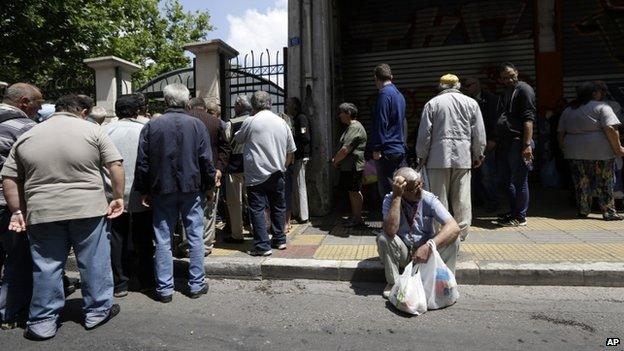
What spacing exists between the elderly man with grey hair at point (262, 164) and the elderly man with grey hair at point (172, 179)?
0.79 m

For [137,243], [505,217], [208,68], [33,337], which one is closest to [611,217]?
[505,217]

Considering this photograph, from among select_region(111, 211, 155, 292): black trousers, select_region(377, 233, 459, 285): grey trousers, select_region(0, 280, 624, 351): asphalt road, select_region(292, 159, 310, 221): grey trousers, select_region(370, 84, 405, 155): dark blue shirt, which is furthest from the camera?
select_region(292, 159, 310, 221): grey trousers

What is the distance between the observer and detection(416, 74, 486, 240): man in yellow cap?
16.5ft

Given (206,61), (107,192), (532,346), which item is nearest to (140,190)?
(107,192)

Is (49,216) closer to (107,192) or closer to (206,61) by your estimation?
(107,192)

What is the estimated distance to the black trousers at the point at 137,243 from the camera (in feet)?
14.4

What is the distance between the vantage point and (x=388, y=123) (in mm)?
5484

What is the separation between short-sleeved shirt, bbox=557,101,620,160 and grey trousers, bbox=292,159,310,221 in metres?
3.68

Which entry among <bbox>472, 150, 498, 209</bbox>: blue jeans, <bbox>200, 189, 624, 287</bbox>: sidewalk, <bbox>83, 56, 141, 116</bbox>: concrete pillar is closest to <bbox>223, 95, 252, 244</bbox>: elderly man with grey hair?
<bbox>200, 189, 624, 287</bbox>: sidewalk

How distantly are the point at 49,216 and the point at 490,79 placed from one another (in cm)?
837

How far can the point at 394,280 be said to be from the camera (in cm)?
412

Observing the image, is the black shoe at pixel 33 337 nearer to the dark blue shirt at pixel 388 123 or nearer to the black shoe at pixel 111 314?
the black shoe at pixel 111 314

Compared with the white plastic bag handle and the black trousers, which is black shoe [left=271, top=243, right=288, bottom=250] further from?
the white plastic bag handle

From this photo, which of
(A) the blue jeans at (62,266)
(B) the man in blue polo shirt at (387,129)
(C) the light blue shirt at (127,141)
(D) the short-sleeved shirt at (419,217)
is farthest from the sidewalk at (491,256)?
(A) the blue jeans at (62,266)
